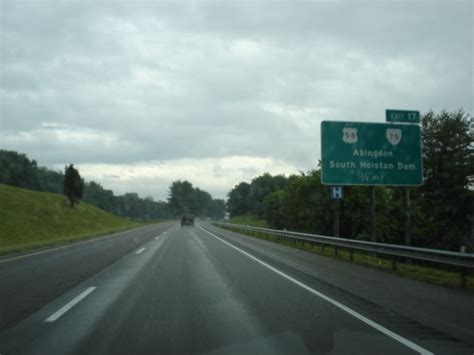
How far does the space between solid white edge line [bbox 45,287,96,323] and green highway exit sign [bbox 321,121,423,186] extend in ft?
38.5

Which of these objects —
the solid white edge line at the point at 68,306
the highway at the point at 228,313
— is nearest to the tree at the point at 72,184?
the highway at the point at 228,313

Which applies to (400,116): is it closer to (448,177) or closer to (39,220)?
(448,177)

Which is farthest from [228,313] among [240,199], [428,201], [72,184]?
[240,199]

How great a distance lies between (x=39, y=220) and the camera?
185 feet

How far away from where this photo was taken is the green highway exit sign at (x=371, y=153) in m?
18.9

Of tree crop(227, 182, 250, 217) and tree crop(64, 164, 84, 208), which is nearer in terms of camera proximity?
tree crop(64, 164, 84, 208)

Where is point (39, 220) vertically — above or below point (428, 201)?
below

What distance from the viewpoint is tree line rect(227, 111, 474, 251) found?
3497cm

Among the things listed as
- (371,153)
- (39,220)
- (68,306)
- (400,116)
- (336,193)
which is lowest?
(68,306)

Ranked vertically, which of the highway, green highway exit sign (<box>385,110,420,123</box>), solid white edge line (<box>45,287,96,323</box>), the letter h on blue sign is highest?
green highway exit sign (<box>385,110,420,123</box>)

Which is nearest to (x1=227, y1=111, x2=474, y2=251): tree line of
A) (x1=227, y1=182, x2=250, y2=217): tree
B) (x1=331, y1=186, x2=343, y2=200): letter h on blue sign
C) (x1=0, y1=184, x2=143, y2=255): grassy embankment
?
(x1=331, y1=186, x2=343, y2=200): letter h on blue sign

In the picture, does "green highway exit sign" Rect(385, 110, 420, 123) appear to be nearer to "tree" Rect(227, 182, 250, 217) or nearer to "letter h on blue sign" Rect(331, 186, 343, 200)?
"letter h on blue sign" Rect(331, 186, 343, 200)

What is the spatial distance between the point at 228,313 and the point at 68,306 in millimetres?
2829

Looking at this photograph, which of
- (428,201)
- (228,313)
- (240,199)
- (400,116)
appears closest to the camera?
(228,313)
